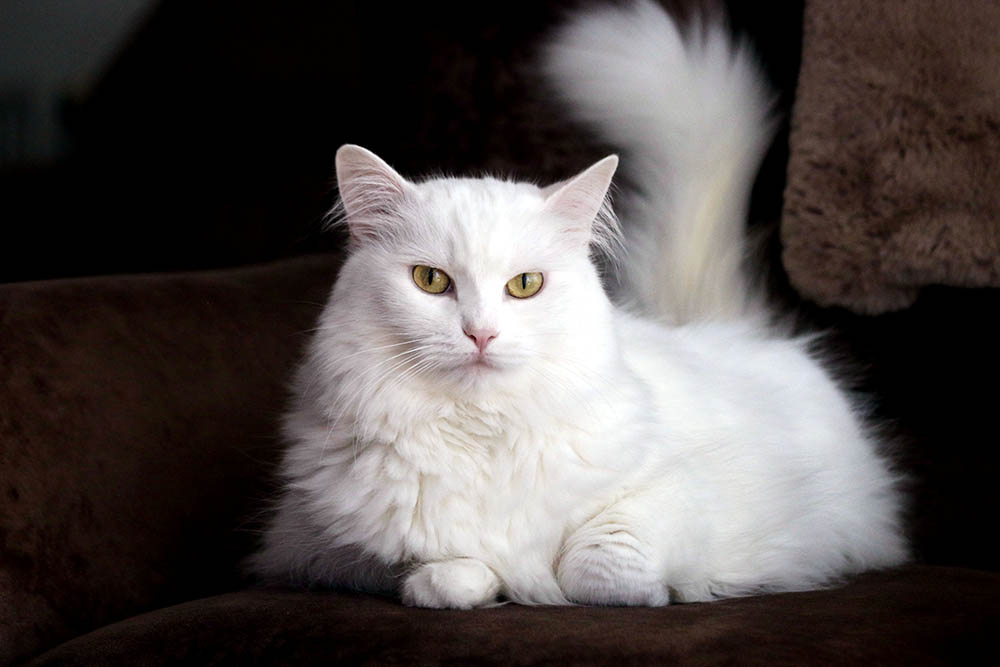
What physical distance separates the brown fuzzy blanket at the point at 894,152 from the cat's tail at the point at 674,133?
0.09m

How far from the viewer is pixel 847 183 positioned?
63.3 inches

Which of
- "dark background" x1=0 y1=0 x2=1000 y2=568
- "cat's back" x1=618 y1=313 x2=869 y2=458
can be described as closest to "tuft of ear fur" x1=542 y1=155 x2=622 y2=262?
"cat's back" x1=618 y1=313 x2=869 y2=458

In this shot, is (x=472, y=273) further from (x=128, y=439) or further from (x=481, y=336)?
(x=128, y=439)

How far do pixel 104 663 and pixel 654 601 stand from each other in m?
0.62

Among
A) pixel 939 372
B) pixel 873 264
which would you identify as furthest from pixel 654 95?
pixel 939 372

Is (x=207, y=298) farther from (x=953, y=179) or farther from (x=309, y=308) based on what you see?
(x=953, y=179)

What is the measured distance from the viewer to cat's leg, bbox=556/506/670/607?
1.12m

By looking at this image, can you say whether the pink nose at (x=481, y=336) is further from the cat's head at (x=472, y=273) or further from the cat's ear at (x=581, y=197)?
the cat's ear at (x=581, y=197)

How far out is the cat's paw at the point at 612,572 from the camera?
1.12 meters

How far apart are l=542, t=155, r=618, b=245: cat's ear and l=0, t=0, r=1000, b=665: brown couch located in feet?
1.61

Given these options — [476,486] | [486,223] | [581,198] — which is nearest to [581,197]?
[581,198]

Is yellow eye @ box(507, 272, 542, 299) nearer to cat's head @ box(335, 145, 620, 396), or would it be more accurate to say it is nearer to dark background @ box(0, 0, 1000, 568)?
cat's head @ box(335, 145, 620, 396)

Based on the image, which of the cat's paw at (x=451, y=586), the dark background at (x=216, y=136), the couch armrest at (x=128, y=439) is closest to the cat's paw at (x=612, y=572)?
the cat's paw at (x=451, y=586)

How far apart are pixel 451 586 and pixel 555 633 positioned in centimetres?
17
